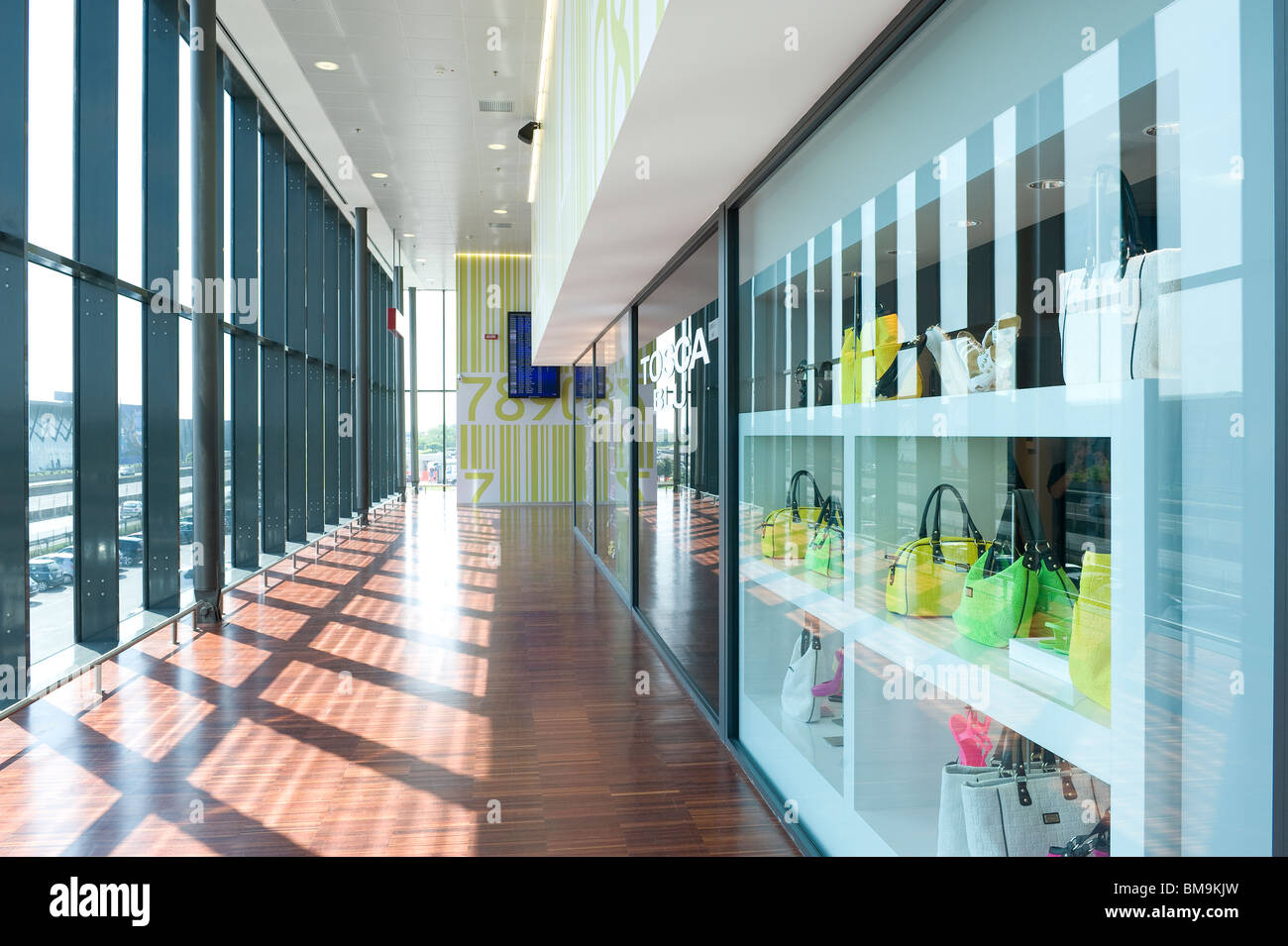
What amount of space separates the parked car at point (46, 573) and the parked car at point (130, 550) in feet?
2.38

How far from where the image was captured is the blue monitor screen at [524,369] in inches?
787

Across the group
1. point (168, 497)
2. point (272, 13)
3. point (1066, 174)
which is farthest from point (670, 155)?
point (272, 13)

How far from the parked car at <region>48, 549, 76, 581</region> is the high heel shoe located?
463cm

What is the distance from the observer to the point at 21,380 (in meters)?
4.68

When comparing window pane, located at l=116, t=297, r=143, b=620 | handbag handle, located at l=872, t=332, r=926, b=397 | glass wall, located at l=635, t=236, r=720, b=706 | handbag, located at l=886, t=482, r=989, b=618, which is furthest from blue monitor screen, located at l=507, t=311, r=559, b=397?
handbag, located at l=886, t=482, r=989, b=618

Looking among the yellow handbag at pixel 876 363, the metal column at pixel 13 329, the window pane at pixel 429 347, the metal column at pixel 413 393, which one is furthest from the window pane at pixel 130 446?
the window pane at pixel 429 347

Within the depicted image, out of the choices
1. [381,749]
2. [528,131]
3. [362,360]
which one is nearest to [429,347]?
[362,360]

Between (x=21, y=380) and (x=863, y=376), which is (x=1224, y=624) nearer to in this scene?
(x=863, y=376)

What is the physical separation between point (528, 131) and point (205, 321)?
5.33 m

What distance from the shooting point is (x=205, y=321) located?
712cm

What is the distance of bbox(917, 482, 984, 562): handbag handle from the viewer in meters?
2.12

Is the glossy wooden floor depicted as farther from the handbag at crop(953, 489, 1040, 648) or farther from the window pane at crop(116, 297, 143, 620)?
the handbag at crop(953, 489, 1040, 648)

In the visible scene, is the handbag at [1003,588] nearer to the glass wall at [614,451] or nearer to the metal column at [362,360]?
the glass wall at [614,451]

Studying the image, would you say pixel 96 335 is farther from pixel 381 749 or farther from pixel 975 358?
pixel 975 358
